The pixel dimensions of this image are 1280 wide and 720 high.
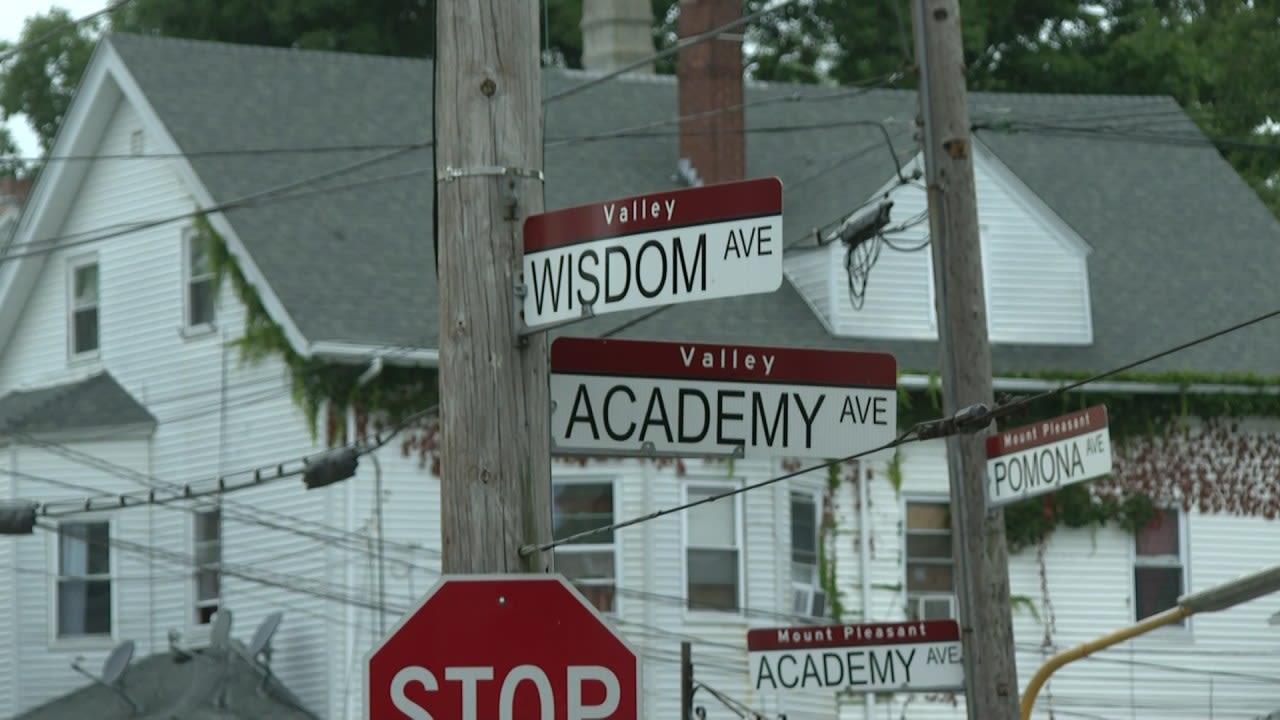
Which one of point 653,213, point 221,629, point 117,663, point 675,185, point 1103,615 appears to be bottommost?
point 117,663

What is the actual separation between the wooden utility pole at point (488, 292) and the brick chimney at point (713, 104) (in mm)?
19377

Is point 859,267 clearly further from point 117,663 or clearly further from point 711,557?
point 117,663

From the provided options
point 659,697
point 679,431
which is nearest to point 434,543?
point 659,697

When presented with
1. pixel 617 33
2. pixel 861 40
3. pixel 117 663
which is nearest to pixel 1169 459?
pixel 617 33

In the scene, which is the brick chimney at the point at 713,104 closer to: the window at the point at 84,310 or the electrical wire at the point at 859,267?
the electrical wire at the point at 859,267

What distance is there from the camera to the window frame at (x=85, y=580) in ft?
78.5

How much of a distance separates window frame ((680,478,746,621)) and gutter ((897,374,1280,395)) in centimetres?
237

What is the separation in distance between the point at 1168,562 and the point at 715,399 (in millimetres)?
19492

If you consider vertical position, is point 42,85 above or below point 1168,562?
above

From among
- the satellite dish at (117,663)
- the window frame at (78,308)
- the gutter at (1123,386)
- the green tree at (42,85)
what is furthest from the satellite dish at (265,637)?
the green tree at (42,85)

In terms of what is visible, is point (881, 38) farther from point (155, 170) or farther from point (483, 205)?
point (483, 205)

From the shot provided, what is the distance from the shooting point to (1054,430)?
11914 millimetres

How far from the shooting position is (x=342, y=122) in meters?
26.0

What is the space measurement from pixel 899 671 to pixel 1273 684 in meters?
14.6
